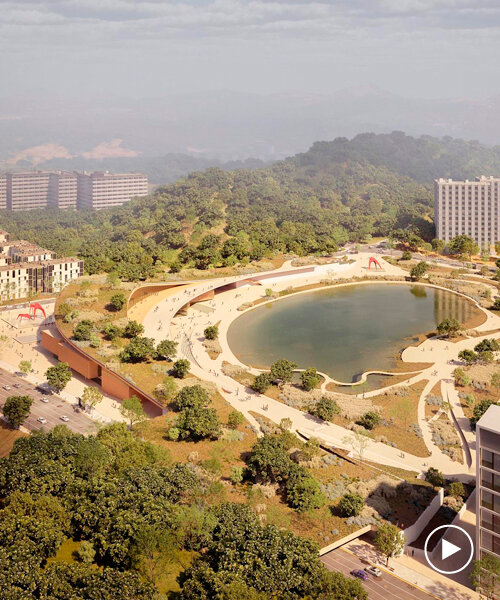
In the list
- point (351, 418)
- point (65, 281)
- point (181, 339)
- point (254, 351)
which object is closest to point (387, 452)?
point (351, 418)

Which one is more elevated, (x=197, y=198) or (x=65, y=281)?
(x=197, y=198)

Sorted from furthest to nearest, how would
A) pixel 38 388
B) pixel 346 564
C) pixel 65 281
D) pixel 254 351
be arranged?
pixel 65 281
pixel 254 351
pixel 38 388
pixel 346 564

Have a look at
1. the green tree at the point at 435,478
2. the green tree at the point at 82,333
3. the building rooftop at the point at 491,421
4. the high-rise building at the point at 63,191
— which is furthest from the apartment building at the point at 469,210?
the high-rise building at the point at 63,191

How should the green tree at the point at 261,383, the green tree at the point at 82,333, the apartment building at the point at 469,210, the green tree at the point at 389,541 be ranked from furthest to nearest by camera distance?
the apartment building at the point at 469,210, the green tree at the point at 82,333, the green tree at the point at 261,383, the green tree at the point at 389,541

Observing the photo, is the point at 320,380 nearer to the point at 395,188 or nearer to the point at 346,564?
the point at 346,564

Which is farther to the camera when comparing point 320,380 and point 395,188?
point 395,188

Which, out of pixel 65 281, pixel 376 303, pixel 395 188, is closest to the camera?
pixel 376 303

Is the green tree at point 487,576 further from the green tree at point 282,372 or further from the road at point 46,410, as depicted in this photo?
the road at point 46,410
